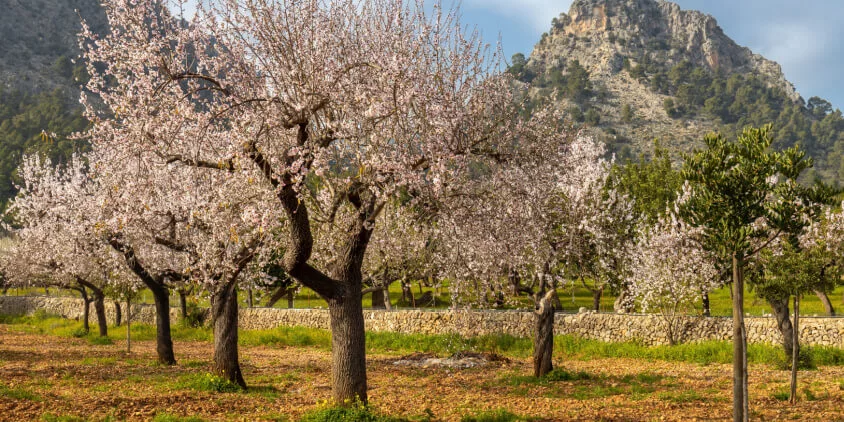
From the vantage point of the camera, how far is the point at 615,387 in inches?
666

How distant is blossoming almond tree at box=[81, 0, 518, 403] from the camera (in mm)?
10789

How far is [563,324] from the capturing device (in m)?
28.3

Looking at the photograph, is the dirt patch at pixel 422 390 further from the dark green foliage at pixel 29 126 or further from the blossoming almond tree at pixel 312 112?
the dark green foliage at pixel 29 126

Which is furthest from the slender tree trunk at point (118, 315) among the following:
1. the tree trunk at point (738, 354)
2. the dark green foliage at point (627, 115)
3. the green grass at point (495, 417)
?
the dark green foliage at point (627, 115)

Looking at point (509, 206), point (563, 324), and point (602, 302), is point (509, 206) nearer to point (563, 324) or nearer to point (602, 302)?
point (563, 324)

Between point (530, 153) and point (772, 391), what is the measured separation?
8791mm

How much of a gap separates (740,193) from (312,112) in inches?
284

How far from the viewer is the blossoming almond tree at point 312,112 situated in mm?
10789

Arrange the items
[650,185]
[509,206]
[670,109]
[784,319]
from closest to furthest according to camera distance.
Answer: [509,206] < [784,319] < [650,185] < [670,109]

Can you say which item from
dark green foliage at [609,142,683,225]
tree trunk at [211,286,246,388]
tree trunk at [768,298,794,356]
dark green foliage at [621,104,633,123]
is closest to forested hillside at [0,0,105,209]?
dark green foliage at [609,142,683,225]

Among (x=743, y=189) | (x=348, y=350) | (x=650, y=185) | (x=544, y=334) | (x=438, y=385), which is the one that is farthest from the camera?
(x=650, y=185)

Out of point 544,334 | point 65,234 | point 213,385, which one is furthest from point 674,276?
point 65,234

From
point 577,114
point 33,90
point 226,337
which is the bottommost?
point 226,337

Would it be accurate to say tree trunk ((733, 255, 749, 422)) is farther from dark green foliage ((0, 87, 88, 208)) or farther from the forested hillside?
dark green foliage ((0, 87, 88, 208))
